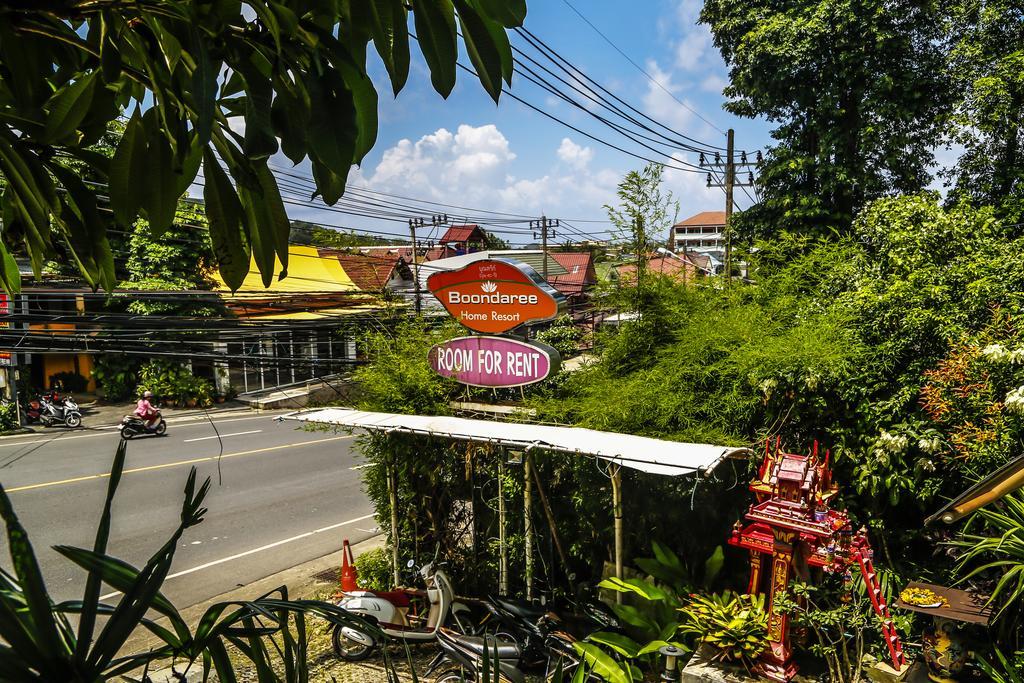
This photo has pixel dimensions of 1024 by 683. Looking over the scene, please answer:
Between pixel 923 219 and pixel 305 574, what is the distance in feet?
27.9

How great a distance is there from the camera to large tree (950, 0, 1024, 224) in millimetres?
11258

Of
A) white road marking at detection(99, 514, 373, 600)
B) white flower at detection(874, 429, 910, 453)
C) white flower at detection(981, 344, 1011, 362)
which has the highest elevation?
white flower at detection(981, 344, 1011, 362)

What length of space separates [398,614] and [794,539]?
390 cm

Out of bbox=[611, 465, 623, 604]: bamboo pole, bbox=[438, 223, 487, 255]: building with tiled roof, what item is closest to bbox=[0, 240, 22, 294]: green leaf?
bbox=[611, 465, 623, 604]: bamboo pole

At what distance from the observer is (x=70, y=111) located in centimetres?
132

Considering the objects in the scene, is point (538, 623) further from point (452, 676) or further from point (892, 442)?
point (892, 442)

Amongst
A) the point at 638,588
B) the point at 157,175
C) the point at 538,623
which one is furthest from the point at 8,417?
the point at 157,175

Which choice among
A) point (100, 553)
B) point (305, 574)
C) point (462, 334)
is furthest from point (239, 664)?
point (100, 553)

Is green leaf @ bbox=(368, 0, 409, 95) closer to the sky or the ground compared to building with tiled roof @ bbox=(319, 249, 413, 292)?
closer to the ground

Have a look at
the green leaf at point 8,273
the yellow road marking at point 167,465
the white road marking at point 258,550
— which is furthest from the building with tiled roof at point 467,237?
the green leaf at point 8,273

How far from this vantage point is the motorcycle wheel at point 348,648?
22.5 feet

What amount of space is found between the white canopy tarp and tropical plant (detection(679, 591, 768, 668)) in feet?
4.21

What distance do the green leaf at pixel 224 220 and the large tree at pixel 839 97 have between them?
13762 mm

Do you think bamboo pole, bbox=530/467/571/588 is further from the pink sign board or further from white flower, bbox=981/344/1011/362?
white flower, bbox=981/344/1011/362
